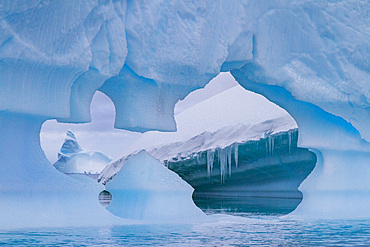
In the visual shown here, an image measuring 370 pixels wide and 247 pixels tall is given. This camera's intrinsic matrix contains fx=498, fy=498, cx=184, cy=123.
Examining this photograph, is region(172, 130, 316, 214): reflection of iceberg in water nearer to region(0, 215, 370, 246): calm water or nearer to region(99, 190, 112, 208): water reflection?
region(99, 190, 112, 208): water reflection

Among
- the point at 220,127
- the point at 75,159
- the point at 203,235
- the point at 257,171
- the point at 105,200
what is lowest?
the point at 203,235

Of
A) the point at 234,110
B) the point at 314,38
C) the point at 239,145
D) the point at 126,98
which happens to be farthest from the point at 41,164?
the point at 234,110

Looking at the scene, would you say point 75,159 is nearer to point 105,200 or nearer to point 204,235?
point 105,200

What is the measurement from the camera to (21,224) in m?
4.88

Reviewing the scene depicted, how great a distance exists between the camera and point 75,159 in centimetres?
2586

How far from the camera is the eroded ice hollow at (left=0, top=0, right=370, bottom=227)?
15.7ft

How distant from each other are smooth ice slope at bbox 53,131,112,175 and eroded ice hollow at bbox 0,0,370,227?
1942 centimetres

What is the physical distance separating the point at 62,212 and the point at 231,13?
3092 millimetres

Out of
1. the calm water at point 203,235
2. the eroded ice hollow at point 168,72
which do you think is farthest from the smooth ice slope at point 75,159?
the calm water at point 203,235

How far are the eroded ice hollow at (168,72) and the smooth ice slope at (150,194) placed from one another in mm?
1071

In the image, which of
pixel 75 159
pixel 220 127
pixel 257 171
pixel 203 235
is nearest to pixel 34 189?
pixel 203 235

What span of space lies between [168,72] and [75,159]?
20.9 m

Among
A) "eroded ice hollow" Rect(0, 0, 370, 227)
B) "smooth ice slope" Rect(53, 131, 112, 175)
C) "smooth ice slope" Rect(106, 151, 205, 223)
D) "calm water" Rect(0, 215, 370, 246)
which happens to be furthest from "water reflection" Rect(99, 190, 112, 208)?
"smooth ice slope" Rect(53, 131, 112, 175)

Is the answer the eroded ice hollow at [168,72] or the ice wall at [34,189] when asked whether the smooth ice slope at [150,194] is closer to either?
the eroded ice hollow at [168,72]
